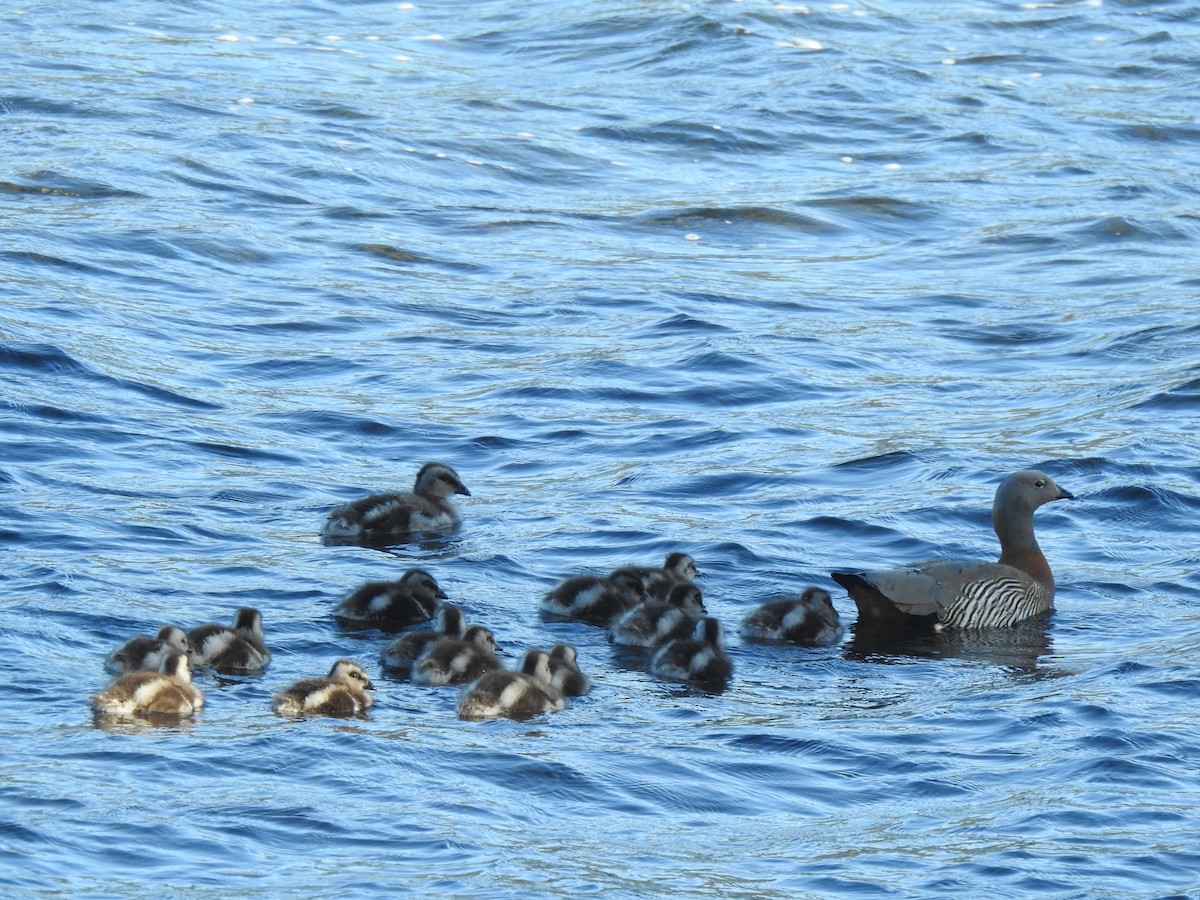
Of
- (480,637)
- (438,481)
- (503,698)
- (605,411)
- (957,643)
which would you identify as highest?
(605,411)

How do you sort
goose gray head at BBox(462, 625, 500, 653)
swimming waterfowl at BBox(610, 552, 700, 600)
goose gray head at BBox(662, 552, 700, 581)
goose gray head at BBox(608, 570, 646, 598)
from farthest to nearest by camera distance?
goose gray head at BBox(662, 552, 700, 581)
swimming waterfowl at BBox(610, 552, 700, 600)
goose gray head at BBox(608, 570, 646, 598)
goose gray head at BBox(462, 625, 500, 653)

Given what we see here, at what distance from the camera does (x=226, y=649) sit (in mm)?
11094

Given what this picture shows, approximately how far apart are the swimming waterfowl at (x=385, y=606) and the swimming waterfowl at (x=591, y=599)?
2.40 feet

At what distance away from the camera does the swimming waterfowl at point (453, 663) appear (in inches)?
436

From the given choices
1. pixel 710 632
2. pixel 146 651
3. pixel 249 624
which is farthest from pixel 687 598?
pixel 146 651

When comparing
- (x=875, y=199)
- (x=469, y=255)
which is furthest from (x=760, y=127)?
(x=469, y=255)

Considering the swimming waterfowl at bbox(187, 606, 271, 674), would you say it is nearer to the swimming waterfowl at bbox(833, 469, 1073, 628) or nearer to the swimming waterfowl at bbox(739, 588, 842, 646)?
the swimming waterfowl at bbox(739, 588, 842, 646)

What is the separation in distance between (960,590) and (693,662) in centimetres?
231

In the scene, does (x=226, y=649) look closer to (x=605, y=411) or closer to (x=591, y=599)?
(x=591, y=599)

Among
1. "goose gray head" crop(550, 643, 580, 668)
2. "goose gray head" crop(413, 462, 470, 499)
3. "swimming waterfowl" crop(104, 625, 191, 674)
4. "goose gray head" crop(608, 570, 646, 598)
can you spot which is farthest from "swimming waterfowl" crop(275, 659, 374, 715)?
"goose gray head" crop(413, 462, 470, 499)

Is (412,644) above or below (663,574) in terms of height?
below

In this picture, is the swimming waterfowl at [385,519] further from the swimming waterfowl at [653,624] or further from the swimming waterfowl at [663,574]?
the swimming waterfowl at [653,624]

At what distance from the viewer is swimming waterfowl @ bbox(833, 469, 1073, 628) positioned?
12953 mm

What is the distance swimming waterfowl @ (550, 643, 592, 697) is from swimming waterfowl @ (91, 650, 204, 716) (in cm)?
179
